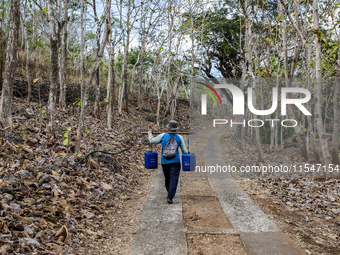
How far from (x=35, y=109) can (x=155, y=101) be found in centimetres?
1731

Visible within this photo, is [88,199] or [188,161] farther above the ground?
[188,161]

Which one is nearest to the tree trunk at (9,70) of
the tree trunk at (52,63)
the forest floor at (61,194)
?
the forest floor at (61,194)

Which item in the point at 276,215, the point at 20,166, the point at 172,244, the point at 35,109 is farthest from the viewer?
the point at 35,109

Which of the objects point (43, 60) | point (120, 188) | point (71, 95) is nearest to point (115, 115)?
point (71, 95)

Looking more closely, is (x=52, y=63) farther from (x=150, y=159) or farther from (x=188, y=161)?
(x=188, y=161)

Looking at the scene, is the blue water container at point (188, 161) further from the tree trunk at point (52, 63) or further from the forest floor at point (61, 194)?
the tree trunk at point (52, 63)

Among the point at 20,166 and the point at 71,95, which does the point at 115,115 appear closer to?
the point at 71,95

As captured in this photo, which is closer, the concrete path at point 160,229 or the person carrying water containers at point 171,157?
the concrete path at point 160,229

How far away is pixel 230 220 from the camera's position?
5.48 m

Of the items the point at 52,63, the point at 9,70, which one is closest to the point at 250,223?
the point at 52,63

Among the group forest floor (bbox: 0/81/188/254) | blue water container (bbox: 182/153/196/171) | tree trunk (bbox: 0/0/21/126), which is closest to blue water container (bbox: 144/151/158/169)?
blue water container (bbox: 182/153/196/171)

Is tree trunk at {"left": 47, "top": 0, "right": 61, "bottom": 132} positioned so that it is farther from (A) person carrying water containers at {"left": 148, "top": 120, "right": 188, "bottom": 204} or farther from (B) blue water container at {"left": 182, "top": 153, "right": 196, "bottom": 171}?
(B) blue water container at {"left": 182, "top": 153, "right": 196, "bottom": 171}

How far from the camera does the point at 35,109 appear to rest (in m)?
10.1

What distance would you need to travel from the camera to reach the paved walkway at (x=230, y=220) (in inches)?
168
